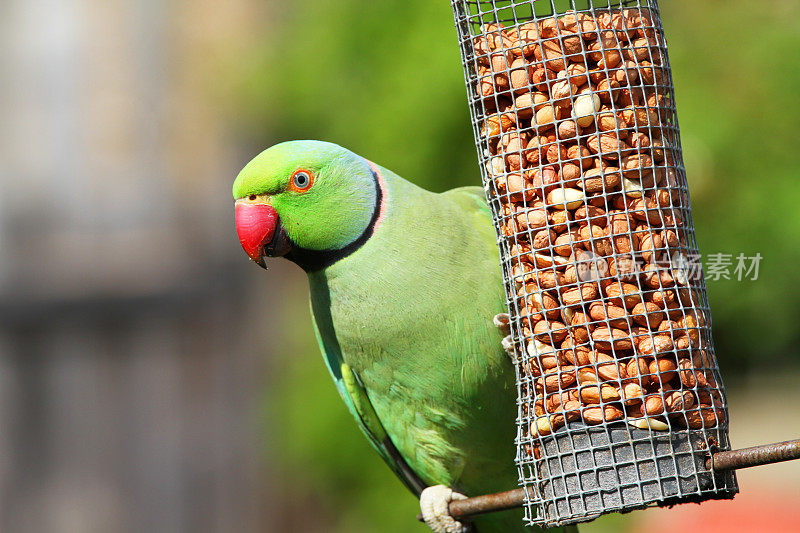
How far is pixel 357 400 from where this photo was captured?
3.59 meters

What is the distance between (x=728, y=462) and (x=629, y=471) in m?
0.27

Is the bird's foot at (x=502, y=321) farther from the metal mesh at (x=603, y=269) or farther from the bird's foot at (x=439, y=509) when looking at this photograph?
the bird's foot at (x=439, y=509)

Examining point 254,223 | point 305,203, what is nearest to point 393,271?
point 305,203

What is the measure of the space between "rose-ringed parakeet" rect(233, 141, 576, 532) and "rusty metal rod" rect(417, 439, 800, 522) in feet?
1.80

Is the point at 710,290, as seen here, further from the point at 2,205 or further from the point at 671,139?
the point at 2,205

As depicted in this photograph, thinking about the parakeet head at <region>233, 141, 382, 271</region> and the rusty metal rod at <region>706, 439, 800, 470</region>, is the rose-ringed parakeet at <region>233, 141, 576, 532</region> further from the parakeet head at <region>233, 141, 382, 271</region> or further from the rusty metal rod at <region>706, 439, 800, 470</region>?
the rusty metal rod at <region>706, 439, 800, 470</region>

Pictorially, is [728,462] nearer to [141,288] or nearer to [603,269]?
[603,269]

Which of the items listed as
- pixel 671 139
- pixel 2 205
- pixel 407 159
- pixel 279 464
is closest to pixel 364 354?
pixel 671 139

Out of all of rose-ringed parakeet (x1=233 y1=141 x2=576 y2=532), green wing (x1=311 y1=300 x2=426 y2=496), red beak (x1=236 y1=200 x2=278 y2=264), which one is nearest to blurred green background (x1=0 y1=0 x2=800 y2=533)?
green wing (x1=311 y1=300 x2=426 y2=496)

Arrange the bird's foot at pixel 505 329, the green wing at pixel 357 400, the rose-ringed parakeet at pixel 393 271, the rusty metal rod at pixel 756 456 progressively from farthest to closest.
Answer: the green wing at pixel 357 400, the rose-ringed parakeet at pixel 393 271, the bird's foot at pixel 505 329, the rusty metal rod at pixel 756 456

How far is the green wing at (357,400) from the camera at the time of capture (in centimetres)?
339

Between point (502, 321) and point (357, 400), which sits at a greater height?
point (502, 321)

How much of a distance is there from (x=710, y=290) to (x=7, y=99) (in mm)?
5606

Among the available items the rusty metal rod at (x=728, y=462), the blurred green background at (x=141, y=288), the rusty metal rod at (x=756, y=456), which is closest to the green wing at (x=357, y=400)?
the rusty metal rod at (x=728, y=462)
